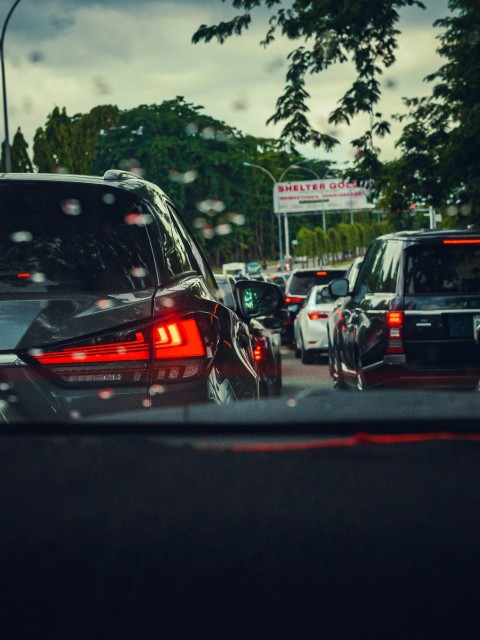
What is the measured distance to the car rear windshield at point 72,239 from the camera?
9.49ft

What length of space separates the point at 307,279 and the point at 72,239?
21475 mm

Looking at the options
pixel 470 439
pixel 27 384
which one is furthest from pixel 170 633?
pixel 27 384

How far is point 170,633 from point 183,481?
0.20m

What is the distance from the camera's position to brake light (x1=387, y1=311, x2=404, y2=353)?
926 centimetres

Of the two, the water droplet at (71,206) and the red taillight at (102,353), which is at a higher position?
the water droplet at (71,206)

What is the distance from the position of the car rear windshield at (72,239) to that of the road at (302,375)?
33.3 ft

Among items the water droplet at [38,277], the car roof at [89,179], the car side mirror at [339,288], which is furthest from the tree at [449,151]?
the water droplet at [38,277]

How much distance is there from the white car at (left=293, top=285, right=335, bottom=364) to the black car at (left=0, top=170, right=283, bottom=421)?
1556cm

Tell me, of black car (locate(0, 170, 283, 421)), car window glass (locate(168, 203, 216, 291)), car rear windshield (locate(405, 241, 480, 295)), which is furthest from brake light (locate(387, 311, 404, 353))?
black car (locate(0, 170, 283, 421))

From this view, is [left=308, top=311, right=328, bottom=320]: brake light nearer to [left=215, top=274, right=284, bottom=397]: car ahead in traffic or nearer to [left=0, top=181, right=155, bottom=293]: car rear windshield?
[left=215, top=274, right=284, bottom=397]: car ahead in traffic

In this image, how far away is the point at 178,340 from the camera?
9.68 feet

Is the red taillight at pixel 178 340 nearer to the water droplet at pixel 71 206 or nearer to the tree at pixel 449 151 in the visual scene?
the water droplet at pixel 71 206

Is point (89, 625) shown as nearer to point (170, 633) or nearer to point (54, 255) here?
point (170, 633)

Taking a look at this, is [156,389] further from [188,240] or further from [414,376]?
[414,376]
